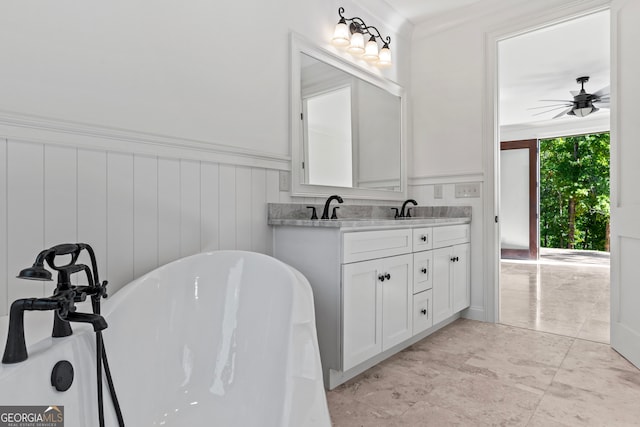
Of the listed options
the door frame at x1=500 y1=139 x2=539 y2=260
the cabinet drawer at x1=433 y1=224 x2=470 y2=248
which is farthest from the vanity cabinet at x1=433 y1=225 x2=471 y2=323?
the door frame at x1=500 y1=139 x2=539 y2=260

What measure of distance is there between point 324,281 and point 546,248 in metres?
8.11

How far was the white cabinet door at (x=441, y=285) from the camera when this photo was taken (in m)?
2.53

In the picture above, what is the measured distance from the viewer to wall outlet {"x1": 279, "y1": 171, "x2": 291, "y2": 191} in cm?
222

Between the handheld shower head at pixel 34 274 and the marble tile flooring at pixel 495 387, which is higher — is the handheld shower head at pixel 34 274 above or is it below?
above

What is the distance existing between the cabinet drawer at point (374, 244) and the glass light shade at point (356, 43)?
1.37 m

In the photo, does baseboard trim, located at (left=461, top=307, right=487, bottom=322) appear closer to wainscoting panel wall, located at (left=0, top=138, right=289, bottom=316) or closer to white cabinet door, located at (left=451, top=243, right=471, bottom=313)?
white cabinet door, located at (left=451, top=243, right=471, bottom=313)

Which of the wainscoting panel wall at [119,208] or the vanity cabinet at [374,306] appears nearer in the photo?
the wainscoting panel wall at [119,208]

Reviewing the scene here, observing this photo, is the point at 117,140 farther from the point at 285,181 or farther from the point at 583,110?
the point at 583,110

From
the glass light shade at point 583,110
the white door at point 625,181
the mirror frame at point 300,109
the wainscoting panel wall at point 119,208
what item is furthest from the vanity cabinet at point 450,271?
the glass light shade at point 583,110

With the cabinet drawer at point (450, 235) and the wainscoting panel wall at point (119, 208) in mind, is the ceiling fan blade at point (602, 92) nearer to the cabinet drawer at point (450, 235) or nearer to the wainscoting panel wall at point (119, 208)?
the cabinet drawer at point (450, 235)

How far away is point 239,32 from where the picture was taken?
1999mm

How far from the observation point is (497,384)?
6.16 feet

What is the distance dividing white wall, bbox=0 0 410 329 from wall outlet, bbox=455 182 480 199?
1607mm

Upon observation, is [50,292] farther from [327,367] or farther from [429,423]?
[429,423]
